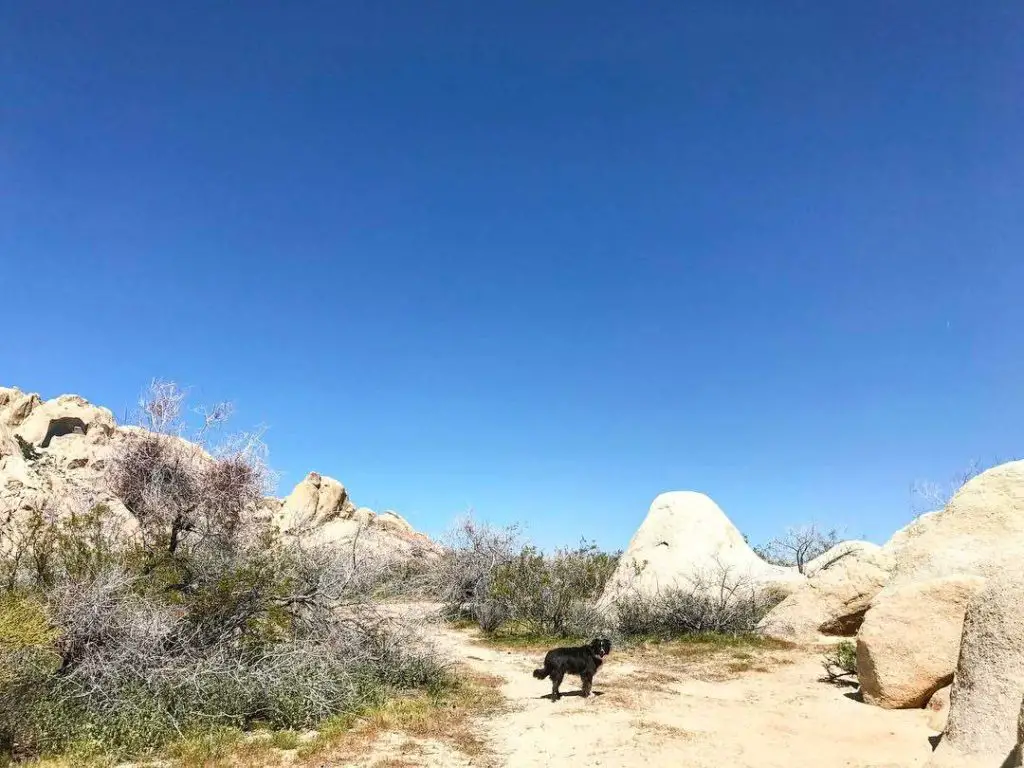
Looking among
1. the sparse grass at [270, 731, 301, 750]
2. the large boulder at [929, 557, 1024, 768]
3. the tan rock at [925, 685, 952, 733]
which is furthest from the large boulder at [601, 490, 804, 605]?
the large boulder at [929, 557, 1024, 768]

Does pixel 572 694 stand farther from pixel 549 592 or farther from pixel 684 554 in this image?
pixel 684 554

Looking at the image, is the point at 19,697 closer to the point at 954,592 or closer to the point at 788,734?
the point at 788,734

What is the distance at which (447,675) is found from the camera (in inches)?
418

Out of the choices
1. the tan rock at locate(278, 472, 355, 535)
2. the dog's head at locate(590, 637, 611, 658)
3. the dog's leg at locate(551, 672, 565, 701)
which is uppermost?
the tan rock at locate(278, 472, 355, 535)

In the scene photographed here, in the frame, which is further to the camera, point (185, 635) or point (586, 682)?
point (586, 682)

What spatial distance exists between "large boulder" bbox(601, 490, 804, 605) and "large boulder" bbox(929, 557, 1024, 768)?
39.5 feet

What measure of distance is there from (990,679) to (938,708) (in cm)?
307

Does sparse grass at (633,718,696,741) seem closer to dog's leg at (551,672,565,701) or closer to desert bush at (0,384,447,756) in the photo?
dog's leg at (551,672,565,701)

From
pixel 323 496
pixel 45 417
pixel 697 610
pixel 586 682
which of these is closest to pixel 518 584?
pixel 697 610

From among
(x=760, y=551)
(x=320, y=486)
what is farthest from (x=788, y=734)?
(x=320, y=486)

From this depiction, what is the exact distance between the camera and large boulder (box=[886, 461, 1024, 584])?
940cm

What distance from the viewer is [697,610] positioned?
646 inches

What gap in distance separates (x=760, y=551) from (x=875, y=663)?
90.4 ft

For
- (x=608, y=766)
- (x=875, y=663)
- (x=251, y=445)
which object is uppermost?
(x=251, y=445)
